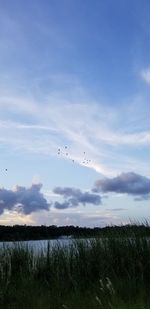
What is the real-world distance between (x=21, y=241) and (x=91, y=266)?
3.78 meters

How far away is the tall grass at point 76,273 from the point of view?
10.7m

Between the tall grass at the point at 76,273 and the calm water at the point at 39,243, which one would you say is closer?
the tall grass at the point at 76,273

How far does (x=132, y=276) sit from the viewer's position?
492 inches

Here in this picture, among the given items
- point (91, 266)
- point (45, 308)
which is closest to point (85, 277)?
point (91, 266)

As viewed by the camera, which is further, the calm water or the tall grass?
the calm water

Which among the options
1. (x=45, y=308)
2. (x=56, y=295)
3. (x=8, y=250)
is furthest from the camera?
(x=8, y=250)

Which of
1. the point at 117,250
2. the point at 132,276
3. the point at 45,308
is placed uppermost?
the point at 117,250

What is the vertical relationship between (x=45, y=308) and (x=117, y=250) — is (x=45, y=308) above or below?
below

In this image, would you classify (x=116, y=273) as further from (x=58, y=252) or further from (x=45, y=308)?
(x=45, y=308)

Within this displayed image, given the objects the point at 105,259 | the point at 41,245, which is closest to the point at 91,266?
the point at 105,259

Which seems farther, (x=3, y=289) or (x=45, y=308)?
(x=3, y=289)

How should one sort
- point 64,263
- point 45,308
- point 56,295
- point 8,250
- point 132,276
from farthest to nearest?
point 8,250 → point 64,263 → point 132,276 → point 56,295 → point 45,308

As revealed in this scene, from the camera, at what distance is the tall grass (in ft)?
35.0

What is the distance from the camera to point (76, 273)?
45.5 ft
